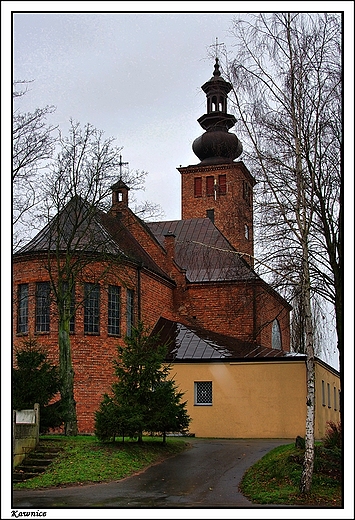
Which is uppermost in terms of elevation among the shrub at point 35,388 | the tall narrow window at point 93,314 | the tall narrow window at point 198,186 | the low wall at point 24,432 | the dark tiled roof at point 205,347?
the tall narrow window at point 198,186

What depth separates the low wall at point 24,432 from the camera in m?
17.7

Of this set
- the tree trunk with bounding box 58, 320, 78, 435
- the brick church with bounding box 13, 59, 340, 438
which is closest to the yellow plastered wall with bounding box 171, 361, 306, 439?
the brick church with bounding box 13, 59, 340, 438

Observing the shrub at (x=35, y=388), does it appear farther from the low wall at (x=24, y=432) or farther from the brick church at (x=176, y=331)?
the brick church at (x=176, y=331)

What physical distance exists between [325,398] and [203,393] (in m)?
5.22

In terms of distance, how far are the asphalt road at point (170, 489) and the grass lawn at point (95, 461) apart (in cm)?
44

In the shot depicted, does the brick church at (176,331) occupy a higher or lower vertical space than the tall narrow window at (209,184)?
lower

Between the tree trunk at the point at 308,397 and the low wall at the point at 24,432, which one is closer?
the tree trunk at the point at 308,397

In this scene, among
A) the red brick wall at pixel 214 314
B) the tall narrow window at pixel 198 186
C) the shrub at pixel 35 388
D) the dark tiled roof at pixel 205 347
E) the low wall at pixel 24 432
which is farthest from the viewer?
the tall narrow window at pixel 198 186

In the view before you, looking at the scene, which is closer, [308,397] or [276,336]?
[308,397]

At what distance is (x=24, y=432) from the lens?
→ 18203 mm

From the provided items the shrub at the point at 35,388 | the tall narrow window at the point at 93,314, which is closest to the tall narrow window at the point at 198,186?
the tall narrow window at the point at 93,314

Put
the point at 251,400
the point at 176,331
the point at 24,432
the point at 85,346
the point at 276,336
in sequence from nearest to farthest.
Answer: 1. the point at 24,432
2. the point at 251,400
3. the point at 85,346
4. the point at 176,331
5. the point at 276,336

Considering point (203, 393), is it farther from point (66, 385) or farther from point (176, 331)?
point (66, 385)

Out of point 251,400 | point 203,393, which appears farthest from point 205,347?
point 251,400
